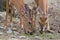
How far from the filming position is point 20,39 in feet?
12.8

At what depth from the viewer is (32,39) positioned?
12.9ft

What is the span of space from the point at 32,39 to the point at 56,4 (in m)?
3.15

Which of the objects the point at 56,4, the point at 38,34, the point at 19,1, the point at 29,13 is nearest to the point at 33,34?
the point at 38,34

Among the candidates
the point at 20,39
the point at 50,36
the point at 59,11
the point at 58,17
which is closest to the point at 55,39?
the point at 50,36

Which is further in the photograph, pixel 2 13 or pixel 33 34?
pixel 2 13

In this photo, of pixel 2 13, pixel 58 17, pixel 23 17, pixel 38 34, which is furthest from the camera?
pixel 2 13

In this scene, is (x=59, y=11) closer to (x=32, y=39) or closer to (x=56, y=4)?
(x=56, y=4)

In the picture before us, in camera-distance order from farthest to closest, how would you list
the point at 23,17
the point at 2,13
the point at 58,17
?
the point at 2,13 < the point at 58,17 < the point at 23,17

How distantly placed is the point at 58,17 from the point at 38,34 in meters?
1.43

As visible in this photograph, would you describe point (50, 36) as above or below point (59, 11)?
below

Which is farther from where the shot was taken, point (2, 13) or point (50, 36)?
point (2, 13)

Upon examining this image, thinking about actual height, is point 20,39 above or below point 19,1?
below

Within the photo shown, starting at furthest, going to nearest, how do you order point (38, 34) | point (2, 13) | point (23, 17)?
point (2, 13), point (38, 34), point (23, 17)

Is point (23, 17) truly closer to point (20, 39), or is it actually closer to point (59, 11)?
point (20, 39)
